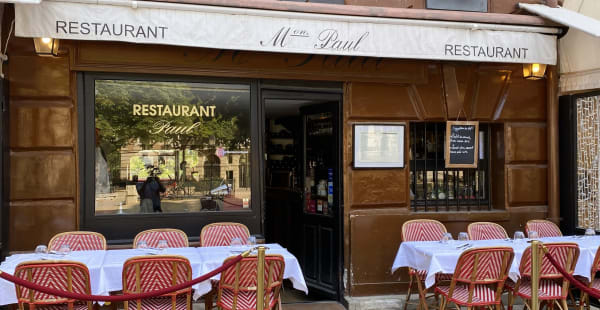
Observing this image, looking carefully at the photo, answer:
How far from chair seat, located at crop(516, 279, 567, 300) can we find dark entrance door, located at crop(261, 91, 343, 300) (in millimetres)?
2184

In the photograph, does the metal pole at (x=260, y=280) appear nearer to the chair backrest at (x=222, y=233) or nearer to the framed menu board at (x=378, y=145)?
the chair backrest at (x=222, y=233)

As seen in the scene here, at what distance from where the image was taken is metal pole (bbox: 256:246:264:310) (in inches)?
169

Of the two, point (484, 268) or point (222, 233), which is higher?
point (222, 233)

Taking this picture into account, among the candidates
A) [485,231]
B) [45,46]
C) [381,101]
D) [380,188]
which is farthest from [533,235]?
[45,46]

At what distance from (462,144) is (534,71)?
1.29 meters

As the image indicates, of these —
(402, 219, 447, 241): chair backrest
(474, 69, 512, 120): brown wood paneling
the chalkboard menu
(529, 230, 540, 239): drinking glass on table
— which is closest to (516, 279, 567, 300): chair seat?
(529, 230, 540, 239): drinking glass on table

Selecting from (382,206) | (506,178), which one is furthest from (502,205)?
(382,206)

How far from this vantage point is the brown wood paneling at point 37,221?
5.61m

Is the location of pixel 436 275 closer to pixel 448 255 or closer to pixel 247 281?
pixel 448 255

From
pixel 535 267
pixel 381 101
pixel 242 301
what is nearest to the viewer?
pixel 242 301

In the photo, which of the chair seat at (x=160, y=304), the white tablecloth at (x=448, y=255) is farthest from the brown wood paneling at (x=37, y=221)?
the white tablecloth at (x=448, y=255)

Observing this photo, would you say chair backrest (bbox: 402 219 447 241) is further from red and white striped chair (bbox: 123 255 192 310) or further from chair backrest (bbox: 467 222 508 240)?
red and white striped chair (bbox: 123 255 192 310)

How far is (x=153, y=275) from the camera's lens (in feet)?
14.0

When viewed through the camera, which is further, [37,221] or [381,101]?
[381,101]
